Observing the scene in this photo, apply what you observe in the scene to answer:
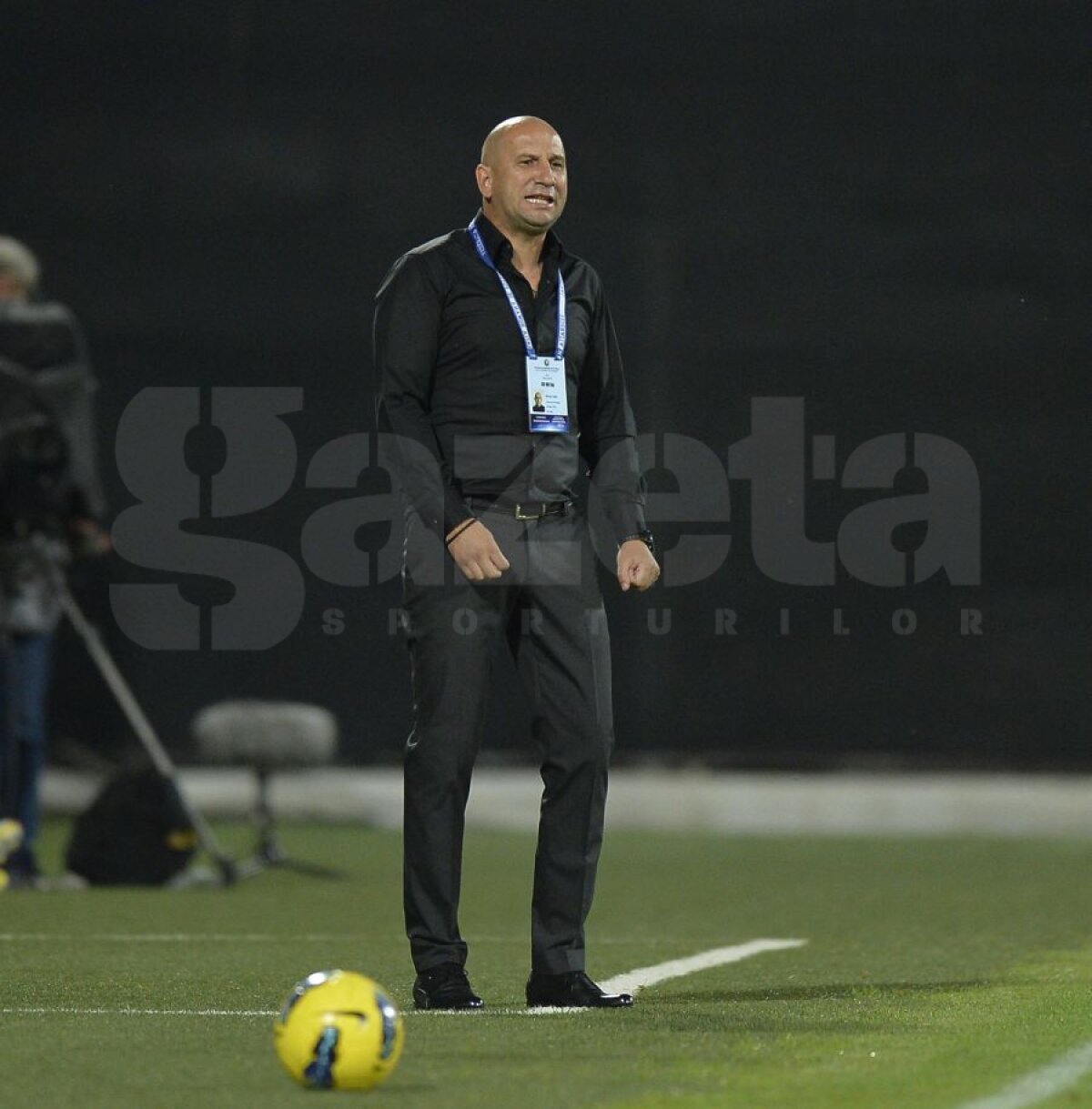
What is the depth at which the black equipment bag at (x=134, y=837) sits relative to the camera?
7.07 m

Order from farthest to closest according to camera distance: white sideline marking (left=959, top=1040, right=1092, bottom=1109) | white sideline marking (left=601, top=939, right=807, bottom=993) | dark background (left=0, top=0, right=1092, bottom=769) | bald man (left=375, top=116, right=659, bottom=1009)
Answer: dark background (left=0, top=0, right=1092, bottom=769) < white sideline marking (left=601, top=939, right=807, bottom=993) < bald man (left=375, top=116, right=659, bottom=1009) < white sideline marking (left=959, top=1040, right=1092, bottom=1109)

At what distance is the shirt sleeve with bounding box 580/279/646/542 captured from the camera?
433 centimetres

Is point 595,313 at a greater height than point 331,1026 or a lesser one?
greater

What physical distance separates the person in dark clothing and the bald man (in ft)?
10.6

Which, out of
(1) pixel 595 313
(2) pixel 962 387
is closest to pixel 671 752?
(2) pixel 962 387

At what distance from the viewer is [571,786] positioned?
163 inches

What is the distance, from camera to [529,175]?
13.7ft

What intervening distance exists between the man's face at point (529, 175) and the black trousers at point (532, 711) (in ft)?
1.79

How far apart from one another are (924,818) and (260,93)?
373 centimetres

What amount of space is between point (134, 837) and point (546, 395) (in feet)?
11.0

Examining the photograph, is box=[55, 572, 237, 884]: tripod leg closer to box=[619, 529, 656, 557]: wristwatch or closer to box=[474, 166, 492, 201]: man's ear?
box=[619, 529, 656, 557]: wristwatch

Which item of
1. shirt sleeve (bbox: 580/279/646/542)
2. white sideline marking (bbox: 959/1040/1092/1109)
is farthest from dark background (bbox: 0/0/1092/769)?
white sideline marking (bbox: 959/1040/1092/1109)

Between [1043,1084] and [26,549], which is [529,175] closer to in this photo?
[1043,1084]

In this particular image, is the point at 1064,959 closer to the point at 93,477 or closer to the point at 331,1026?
the point at 331,1026
